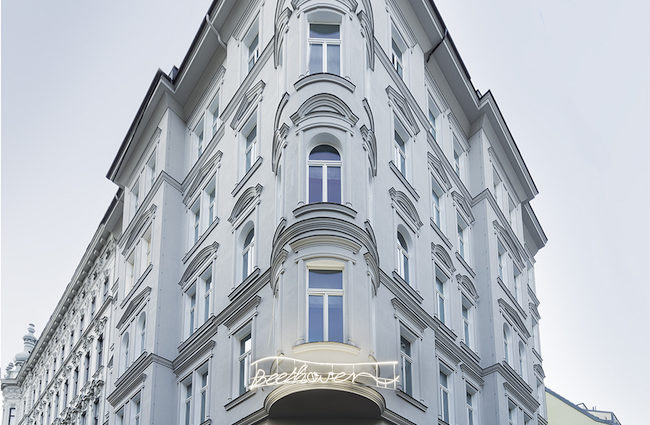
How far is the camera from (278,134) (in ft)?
83.7

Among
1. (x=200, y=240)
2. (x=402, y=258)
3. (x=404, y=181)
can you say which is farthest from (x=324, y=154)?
(x=200, y=240)

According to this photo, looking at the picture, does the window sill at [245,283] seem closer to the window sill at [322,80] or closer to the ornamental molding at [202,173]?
the window sill at [322,80]

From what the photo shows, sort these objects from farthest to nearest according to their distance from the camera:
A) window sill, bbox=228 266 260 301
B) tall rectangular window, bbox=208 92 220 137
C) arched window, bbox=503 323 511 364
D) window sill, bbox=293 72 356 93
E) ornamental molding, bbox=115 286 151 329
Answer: arched window, bbox=503 323 511 364, tall rectangular window, bbox=208 92 220 137, ornamental molding, bbox=115 286 151 329, window sill, bbox=228 266 260 301, window sill, bbox=293 72 356 93

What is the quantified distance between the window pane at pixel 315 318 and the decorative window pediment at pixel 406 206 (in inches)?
249

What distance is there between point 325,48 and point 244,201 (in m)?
5.81

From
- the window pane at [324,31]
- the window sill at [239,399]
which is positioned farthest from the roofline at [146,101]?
the window sill at [239,399]

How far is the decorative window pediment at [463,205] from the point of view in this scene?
34.8 m

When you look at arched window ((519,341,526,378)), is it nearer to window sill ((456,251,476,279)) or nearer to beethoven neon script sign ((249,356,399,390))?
window sill ((456,251,476,279))

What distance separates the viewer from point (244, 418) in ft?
76.1

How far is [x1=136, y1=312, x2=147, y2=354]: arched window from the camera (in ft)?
108

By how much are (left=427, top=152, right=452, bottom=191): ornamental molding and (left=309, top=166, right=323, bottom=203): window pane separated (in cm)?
914

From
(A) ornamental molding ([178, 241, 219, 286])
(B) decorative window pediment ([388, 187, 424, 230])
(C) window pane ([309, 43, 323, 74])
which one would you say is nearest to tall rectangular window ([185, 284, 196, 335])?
(A) ornamental molding ([178, 241, 219, 286])

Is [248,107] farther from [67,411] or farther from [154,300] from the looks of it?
[67,411]

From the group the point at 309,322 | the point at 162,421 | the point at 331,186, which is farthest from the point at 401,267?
the point at 162,421
